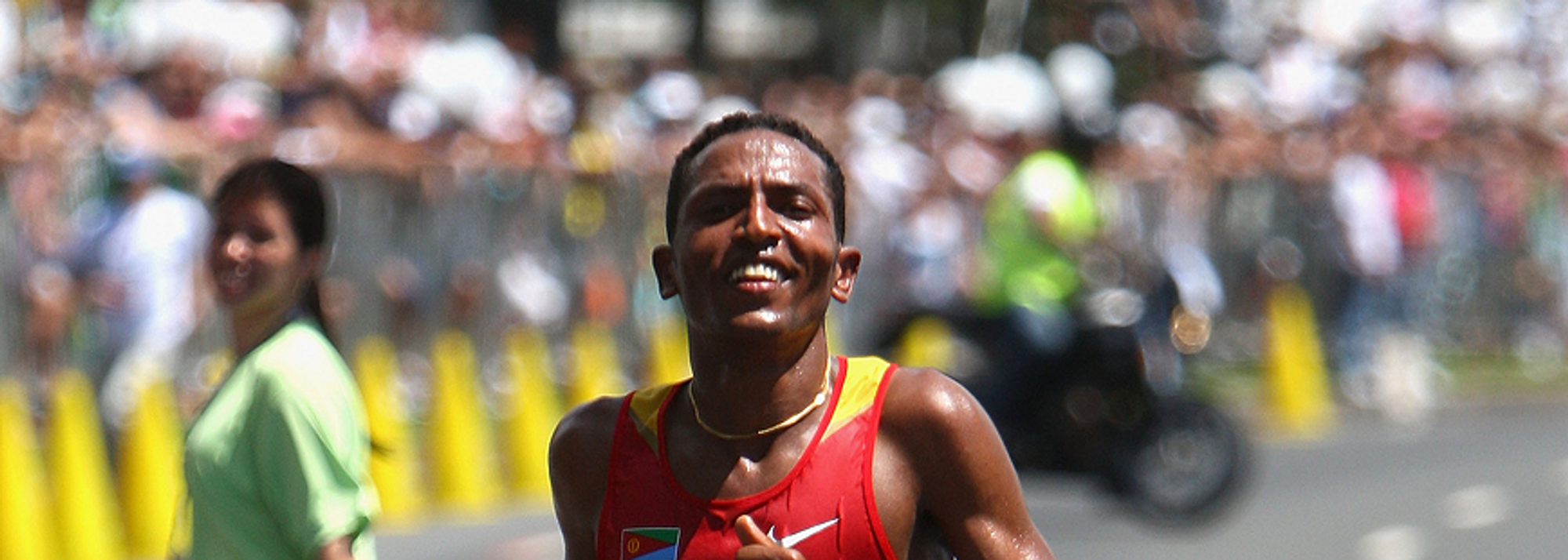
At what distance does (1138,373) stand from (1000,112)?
6168 mm

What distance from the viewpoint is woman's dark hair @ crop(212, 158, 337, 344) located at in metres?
3.94

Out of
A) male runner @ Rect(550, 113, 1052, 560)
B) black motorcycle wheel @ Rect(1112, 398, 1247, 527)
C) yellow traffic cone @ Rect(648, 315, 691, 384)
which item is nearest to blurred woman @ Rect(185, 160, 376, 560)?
male runner @ Rect(550, 113, 1052, 560)

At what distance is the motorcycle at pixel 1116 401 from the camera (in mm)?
10680

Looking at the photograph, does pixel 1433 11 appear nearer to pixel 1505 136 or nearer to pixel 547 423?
pixel 1505 136

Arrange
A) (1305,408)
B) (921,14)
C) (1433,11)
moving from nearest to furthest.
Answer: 1. (1305,408)
2. (921,14)
3. (1433,11)

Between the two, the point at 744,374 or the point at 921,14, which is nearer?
the point at 744,374

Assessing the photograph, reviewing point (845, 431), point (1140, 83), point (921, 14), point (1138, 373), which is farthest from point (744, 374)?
point (921, 14)

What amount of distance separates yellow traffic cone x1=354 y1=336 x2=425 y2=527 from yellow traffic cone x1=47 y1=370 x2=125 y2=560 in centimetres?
142

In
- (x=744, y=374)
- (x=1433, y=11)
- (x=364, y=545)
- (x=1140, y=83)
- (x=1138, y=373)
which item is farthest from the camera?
(x=1433, y=11)

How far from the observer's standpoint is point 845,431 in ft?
9.04

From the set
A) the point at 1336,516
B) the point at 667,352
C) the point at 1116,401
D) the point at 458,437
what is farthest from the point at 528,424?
the point at 1336,516

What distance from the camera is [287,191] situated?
3.95m

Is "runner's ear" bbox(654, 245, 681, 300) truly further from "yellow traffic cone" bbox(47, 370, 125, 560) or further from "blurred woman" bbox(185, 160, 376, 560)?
"yellow traffic cone" bbox(47, 370, 125, 560)

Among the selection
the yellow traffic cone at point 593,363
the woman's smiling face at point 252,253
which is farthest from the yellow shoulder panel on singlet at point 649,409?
the yellow traffic cone at point 593,363
